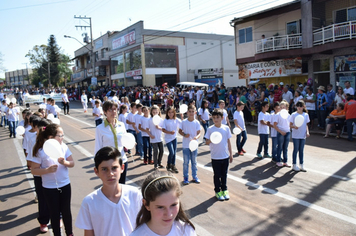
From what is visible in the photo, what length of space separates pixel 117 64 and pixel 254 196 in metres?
37.8

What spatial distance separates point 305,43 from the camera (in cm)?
1748

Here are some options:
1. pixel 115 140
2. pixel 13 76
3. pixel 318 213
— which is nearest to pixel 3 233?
pixel 115 140

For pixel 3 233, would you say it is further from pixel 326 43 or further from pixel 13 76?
pixel 13 76

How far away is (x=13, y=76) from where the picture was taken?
430 ft

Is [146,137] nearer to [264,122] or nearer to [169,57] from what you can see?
[264,122]

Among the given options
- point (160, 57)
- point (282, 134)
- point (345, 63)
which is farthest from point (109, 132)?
point (160, 57)

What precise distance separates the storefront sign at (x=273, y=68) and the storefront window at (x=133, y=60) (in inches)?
620

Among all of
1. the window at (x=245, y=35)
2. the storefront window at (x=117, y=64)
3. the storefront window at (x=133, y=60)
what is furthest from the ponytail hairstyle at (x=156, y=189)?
the storefront window at (x=117, y=64)

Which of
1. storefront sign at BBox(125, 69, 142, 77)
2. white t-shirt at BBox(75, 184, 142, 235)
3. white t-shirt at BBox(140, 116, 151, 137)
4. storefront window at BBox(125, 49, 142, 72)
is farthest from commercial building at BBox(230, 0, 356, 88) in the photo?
white t-shirt at BBox(75, 184, 142, 235)

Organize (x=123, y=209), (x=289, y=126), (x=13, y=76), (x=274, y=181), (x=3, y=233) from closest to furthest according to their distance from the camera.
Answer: (x=123, y=209)
(x=3, y=233)
(x=274, y=181)
(x=289, y=126)
(x=13, y=76)

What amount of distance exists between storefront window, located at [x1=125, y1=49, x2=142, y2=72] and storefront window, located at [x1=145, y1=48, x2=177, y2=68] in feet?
4.00

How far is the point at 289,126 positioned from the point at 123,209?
613 cm

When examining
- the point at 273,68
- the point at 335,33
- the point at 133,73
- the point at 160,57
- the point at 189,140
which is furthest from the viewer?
the point at 133,73

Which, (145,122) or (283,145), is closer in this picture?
(283,145)
